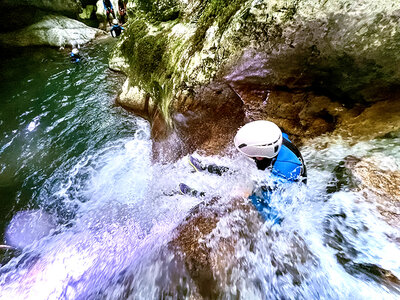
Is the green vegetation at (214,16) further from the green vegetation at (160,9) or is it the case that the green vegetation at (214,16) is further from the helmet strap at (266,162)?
the helmet strap at (266,162)

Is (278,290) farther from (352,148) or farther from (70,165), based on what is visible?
(70,165)

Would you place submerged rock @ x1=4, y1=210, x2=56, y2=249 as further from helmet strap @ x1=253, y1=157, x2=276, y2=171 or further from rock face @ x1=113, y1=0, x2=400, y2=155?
helmet strap @ x1=253, y1=157, x2=276, y2=171

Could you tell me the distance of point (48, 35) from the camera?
1680 cm

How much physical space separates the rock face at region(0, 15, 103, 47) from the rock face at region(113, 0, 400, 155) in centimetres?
1484

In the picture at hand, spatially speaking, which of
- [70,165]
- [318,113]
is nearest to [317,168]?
[318,113]

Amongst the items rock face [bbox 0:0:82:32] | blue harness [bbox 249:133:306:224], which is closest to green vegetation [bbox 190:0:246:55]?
blue harness [bbox 249:133:306:224]

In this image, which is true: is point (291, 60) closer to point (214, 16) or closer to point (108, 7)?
point (214, 16)

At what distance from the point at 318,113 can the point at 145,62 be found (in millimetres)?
4788

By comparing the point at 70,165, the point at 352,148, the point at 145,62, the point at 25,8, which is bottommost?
the point at 70,165

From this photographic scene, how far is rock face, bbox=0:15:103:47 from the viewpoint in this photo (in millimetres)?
16531

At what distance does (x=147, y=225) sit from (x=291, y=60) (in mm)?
4136

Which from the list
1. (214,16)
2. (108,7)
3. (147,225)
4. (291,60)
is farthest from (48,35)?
(291,60)

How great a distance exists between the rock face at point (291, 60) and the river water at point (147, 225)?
2.32 ft

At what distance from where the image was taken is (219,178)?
4586mm
